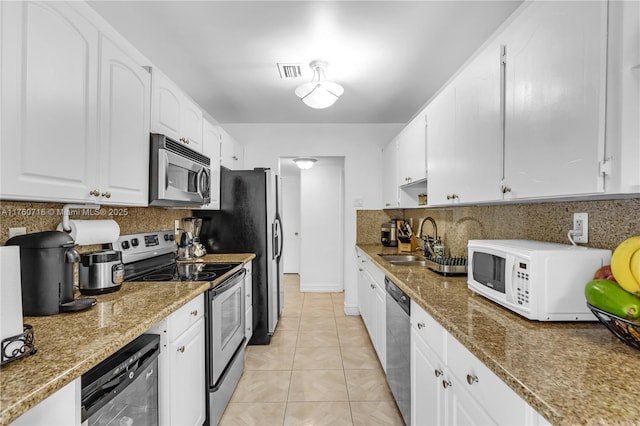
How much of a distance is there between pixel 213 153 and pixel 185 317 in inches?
70.5

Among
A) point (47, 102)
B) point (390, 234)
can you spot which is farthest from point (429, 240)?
point (47, 102)

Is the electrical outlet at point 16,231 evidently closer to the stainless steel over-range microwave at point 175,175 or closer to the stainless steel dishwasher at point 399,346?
the stainless steel over-range microwave at point 175,175

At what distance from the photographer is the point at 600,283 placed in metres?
0.97

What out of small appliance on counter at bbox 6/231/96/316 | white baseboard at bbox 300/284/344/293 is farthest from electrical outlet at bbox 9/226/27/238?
white baseboard at bbox 300/284/344/293

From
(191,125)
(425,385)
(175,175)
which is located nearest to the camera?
(425,385)

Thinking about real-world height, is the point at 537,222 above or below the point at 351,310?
above

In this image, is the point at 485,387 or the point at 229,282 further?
the point at 229,282

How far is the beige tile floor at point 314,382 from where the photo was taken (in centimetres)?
209

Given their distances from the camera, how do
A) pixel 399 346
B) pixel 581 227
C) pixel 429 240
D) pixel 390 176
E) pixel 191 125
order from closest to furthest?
pixel 581 227 → pixel 399 346 → pixel 191 125 → pixel 429 240 → pixel 390 176

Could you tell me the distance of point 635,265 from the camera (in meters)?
0.91

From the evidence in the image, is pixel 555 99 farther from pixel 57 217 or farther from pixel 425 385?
pixel 57 217

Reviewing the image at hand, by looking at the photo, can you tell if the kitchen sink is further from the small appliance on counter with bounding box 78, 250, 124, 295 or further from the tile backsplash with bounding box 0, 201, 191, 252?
the small appliance on counter with bounding box 78, 250, 124, 295

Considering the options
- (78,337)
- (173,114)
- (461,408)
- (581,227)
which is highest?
(173,114)

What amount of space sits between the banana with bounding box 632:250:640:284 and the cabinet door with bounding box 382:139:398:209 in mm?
2505
